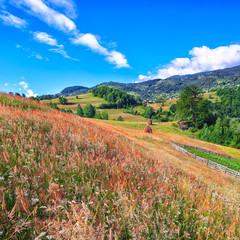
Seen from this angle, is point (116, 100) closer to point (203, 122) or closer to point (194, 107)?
point (194, 107)

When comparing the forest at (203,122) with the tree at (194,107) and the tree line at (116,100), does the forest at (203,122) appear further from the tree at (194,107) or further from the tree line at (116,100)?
the tree line at (116,100)

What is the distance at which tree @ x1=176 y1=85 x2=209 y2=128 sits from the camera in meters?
71.1

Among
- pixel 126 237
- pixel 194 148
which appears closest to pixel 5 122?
pixel 126 237

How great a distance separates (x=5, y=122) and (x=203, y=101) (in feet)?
269

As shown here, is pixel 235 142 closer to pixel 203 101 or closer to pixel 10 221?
pixel 203 101

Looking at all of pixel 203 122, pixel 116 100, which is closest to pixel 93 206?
pixel 203 122

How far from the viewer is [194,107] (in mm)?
72812

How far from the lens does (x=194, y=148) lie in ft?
126

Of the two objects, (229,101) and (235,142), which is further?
(229,101)

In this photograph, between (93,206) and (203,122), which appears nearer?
(93,206)

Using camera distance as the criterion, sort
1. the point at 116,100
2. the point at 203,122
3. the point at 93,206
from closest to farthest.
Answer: the point at 93,206
the point at 203,122
the point at 116,100

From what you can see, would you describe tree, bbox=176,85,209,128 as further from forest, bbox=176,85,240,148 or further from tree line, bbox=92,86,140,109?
tree line, bbox=92,86,140,109

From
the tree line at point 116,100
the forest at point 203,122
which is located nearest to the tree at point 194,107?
the forest at point 203,122

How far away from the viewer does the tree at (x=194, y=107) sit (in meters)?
71.1
